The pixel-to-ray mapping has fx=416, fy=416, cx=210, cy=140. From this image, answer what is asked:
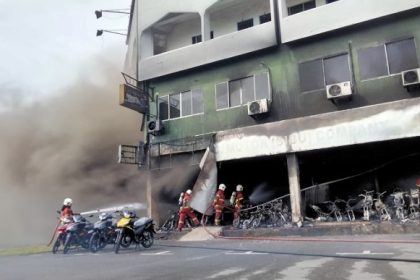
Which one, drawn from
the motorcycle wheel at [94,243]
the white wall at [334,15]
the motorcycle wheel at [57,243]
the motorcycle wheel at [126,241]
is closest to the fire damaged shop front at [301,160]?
the white wall at [334,15]

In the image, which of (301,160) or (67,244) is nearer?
(67,244)

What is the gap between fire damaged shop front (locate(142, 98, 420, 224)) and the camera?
12.9 meters

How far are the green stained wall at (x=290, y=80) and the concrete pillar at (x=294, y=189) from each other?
1714 millimetres

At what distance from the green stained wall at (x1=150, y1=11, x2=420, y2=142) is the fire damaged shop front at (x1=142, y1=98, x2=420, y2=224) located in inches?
28.0

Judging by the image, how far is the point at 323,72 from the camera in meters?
14.5

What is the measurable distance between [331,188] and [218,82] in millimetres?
6042

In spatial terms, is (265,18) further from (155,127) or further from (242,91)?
(155,127)

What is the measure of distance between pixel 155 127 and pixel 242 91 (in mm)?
4084

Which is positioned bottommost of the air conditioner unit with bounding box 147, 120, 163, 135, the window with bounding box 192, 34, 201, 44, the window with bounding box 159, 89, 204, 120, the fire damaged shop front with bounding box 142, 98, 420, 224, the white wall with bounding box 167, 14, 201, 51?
the fire damaged shop front with bounding box 142, 98, 420, 224

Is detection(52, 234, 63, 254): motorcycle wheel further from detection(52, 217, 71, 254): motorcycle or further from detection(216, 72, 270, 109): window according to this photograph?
detection(216, 72, 270, 109): window

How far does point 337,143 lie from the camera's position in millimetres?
13242

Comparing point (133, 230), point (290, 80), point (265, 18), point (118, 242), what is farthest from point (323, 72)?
point (118, 242)

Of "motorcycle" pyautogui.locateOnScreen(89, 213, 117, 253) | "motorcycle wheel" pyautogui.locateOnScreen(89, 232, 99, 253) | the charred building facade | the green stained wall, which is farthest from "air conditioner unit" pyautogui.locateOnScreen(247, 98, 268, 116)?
"motorcycle wheel" pyautogui.locateOnScreen(89, 232, 99, 253)

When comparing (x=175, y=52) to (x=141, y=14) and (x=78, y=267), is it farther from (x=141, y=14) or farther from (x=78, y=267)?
(x=78, y=267)
